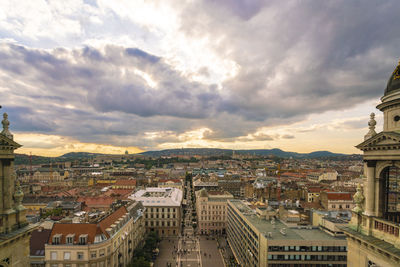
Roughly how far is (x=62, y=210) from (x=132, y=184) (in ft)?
244

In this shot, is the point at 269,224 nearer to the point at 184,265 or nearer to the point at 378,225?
the point at 184,265

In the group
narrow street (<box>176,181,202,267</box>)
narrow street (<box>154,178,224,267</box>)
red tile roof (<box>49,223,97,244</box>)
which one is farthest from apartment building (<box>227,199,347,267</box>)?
red tile roof (<box>49,223,97,244</box>)

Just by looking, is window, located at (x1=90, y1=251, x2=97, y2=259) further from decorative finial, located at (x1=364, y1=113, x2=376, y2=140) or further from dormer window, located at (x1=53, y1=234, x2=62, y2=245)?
decorative finial, located at (x1=364, y1=113, x2=376, y2=140)

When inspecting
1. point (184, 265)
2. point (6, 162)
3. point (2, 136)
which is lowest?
point (184, 265)

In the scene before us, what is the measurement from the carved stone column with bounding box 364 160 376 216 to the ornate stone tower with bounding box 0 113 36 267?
25.2 metres

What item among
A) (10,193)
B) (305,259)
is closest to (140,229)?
(305,259)

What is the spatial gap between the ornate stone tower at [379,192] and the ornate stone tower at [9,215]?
80.5 ft

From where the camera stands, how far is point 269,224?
55.3 metres

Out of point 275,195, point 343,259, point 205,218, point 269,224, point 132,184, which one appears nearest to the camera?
point 343,259

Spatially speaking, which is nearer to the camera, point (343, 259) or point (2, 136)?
point (2, 136)

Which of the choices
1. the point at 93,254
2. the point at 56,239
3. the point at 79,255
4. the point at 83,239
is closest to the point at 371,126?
the point at 93,254

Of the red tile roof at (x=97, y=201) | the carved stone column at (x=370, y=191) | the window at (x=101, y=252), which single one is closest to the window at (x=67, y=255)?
the window at (x=101, y=252)

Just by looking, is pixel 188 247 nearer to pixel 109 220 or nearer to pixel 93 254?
pixel 109 220

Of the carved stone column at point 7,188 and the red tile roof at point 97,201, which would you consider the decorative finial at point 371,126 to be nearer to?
the carved stone column at point 7,188
